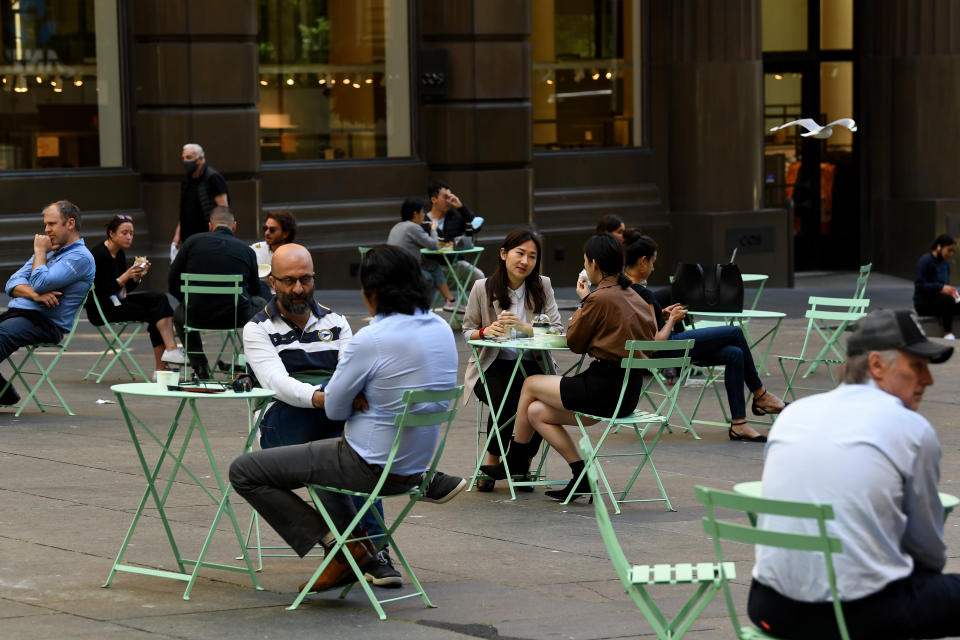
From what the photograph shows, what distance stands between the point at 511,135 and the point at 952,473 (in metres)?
10.8

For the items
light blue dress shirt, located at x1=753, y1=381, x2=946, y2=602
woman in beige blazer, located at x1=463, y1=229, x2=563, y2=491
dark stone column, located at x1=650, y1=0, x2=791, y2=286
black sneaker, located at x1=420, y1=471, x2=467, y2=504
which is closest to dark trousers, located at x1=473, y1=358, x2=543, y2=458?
woman in beige blazer, located at x1=463, y1=229, x2=563, y2=491

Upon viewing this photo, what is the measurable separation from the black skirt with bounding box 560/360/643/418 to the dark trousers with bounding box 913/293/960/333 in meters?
9.73

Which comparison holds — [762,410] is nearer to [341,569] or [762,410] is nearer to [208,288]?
[208,288]

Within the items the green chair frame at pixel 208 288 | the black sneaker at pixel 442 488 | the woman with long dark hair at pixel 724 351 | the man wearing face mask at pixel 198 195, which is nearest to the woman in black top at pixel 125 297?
the green chair frame at pixel 208 288

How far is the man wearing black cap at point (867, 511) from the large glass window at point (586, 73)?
1644 centimetres

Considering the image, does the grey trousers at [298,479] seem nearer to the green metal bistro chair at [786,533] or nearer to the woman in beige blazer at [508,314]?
the green metal bistro chair at [786,533]

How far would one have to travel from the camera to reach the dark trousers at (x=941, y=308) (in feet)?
58.0

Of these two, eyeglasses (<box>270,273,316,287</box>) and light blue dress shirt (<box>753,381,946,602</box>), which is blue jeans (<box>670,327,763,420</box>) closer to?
eyeglasses (<box>270,273,316,287</box>)

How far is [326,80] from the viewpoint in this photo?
1970 cm

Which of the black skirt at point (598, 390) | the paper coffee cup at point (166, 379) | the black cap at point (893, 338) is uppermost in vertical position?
the black cap at point (893, 338)

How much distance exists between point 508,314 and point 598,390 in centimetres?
79

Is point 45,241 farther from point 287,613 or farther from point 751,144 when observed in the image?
point 751,144

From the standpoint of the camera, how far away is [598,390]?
28.9 ft

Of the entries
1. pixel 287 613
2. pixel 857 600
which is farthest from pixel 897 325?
pixel 287 613
